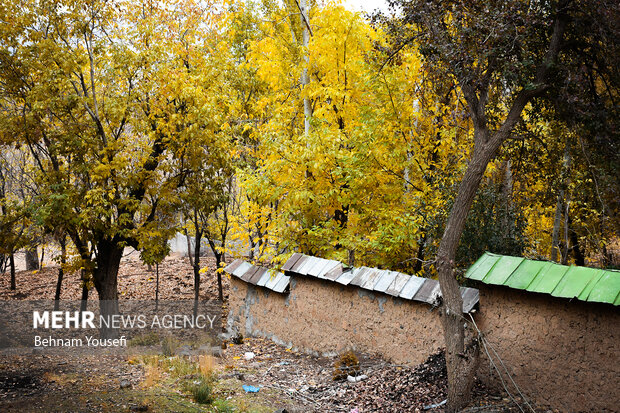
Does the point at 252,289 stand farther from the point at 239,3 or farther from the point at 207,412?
the point at 239,3

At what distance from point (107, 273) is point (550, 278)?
1058cm

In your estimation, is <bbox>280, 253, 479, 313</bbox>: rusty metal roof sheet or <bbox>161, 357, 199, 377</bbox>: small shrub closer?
<bbox>280, 253, 479, 313</bbox>: rusty metal roof sheet

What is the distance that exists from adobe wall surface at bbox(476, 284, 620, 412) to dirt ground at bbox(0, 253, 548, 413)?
290 millimetres

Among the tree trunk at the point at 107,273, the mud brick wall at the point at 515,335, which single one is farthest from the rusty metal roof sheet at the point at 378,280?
the tree trunk at the point at 107,273

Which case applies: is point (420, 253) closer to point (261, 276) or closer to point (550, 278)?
point (261, 276)

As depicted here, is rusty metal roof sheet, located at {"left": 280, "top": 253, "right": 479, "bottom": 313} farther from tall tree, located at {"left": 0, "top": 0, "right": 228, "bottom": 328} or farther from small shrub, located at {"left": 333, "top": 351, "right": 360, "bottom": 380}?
tall tree, located at {"left": 0, "top": 0, "right": 228, "bottom": 328}

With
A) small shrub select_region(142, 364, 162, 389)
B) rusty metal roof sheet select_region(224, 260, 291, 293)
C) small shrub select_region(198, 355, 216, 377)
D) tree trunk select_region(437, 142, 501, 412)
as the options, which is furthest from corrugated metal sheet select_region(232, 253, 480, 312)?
small shrub select_region(142, 364, 162, 389)

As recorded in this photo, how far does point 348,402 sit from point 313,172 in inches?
206

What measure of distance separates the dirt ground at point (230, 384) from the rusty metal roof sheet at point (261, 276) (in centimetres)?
107

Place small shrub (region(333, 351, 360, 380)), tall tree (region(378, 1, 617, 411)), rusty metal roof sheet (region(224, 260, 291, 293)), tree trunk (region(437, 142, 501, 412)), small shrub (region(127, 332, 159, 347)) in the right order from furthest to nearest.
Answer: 1. small shrub (region(127, 332, 159, 347))
2. rusty metal roof sheet (region(224, 260, 291, 293))
3. small shrub (region(333, 351, 360, 380))
4. tree trunk (region(437, 142, 501, 412))
5. tall tree (region(378, 1, 617, 411))

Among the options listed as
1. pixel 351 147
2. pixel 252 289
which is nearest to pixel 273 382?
pixel 252 289

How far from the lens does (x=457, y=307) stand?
17.6 ft

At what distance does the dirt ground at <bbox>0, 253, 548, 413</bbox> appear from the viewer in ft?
19.1

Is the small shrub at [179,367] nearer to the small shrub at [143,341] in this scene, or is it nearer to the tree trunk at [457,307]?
the tree trunk at [457,307]
